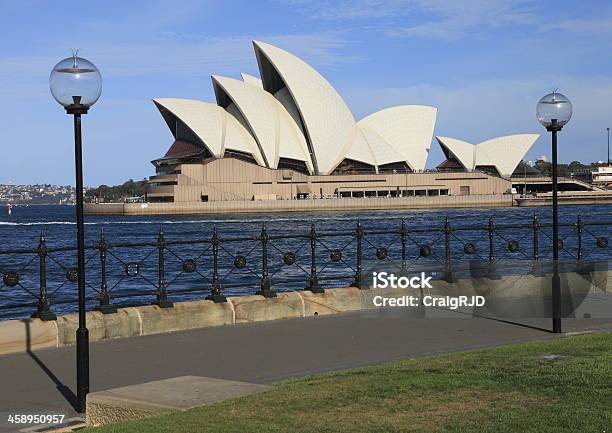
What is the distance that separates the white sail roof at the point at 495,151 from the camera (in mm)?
119250

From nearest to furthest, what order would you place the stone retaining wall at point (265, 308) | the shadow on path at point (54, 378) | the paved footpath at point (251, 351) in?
the shadow on path at point (54, 378), the paved footpath at point (251, 351), the stone retaining wall at point (265, 308)

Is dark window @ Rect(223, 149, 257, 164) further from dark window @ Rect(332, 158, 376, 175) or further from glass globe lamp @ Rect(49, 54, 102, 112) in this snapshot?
glass globe lamp @ Rect(49, 54, 102, 112)

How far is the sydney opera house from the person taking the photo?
94.9 m

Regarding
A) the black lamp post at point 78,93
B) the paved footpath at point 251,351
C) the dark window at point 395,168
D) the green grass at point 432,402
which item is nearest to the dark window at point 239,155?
the dark window at point 395,168

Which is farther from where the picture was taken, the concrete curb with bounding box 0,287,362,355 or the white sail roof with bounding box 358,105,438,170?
the white sail roof with bounding box 358,105,438,170

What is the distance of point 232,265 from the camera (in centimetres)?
3197

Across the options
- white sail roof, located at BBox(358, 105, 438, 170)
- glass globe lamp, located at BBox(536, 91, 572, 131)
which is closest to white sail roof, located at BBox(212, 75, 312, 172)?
white sail roof, located at BBox(358, 105, 438, 170)

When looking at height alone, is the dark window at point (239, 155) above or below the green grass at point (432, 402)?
above

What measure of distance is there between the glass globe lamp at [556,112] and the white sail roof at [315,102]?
81.2m

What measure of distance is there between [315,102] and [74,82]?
293 feet

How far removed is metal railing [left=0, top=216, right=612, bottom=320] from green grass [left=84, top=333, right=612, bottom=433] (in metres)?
4.21

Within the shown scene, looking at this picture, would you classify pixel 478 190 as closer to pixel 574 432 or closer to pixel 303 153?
pixel 303 153

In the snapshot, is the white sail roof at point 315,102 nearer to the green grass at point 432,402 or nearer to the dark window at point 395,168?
the dark window at point 395,168

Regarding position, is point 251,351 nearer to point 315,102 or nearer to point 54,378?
point 54,378
